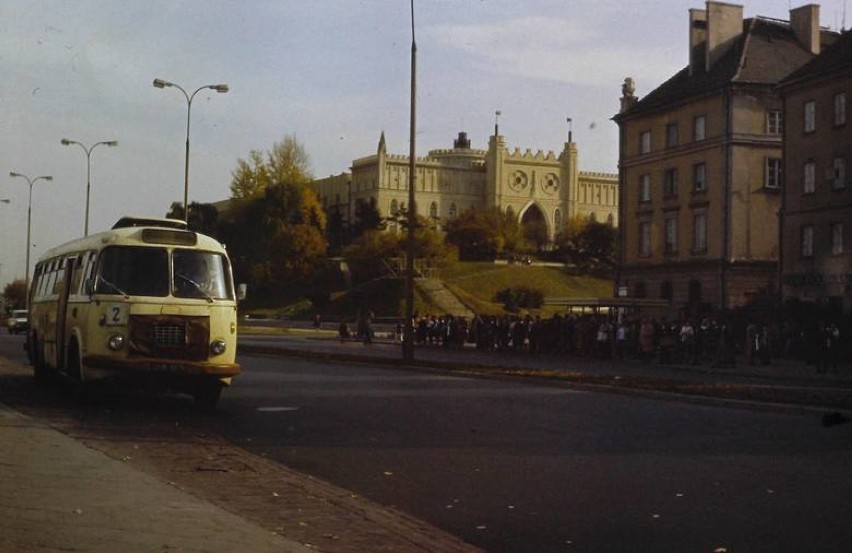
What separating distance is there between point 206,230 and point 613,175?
7344cm

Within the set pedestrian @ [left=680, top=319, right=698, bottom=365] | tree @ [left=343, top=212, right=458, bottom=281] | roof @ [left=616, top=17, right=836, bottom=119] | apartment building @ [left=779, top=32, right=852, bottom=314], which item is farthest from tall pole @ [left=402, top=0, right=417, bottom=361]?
tree @ [left=343, top=212, right=458, bottom=281]

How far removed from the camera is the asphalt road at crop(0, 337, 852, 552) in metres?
8.59

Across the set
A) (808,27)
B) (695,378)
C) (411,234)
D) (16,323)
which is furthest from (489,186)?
(695,378)

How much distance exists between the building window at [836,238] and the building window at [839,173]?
69.6 inches

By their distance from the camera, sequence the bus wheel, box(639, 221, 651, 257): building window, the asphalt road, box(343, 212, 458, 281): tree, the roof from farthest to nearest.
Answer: box(343, 212, 458, 281): tree
box(639, 221, 651, 257): building window
the roof
the bus wheel
the asphalt road

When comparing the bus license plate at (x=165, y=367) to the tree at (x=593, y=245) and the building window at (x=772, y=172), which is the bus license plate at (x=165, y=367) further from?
the tree at (x=593, y=245)

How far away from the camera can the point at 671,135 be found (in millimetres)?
70625

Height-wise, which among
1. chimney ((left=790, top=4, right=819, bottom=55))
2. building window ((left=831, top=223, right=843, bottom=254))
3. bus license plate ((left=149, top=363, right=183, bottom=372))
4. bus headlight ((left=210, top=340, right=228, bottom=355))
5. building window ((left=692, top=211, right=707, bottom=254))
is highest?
chimney ((left=790, top=4, right=819, bottom=55))

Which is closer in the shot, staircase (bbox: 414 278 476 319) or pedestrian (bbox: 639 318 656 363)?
pedestrian (bbox: 639 318 656 363)

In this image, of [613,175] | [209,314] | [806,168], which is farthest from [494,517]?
[613,175]

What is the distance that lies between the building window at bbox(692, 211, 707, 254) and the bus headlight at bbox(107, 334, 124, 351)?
53.4 metres

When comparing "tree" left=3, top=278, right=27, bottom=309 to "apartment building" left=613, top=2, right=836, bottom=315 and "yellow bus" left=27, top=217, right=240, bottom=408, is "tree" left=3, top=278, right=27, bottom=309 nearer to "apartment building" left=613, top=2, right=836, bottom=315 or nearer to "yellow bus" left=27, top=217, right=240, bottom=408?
"apartment building" left=613, top=2, right=836, bottom=315

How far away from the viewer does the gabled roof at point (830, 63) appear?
50531 mm

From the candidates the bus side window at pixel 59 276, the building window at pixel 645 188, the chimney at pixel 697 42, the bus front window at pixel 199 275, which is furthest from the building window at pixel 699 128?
the bus front window at pixel 199 275
